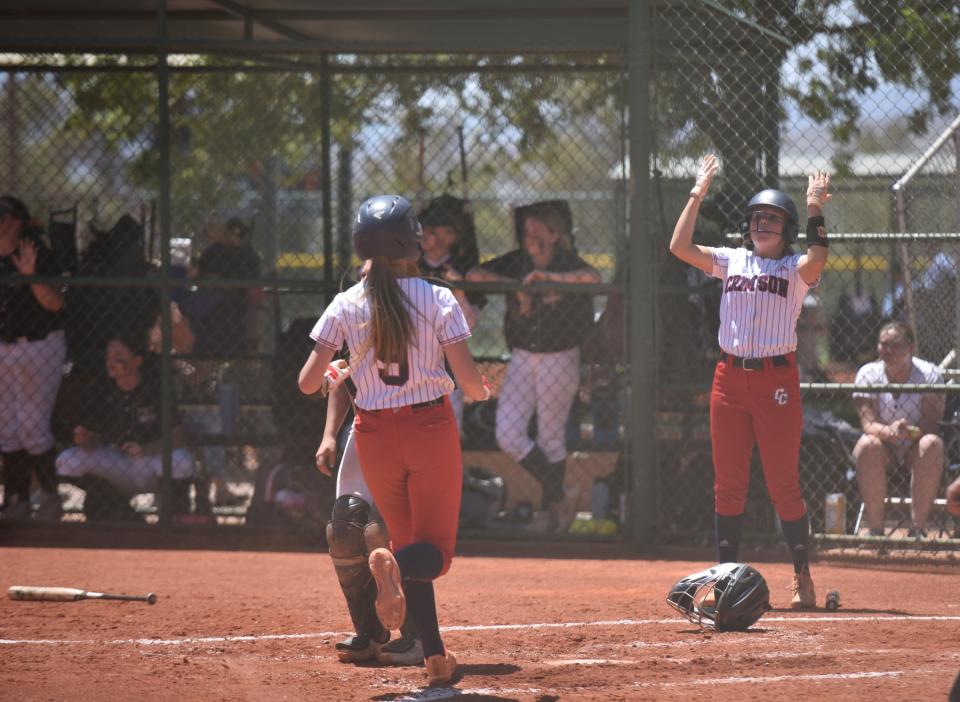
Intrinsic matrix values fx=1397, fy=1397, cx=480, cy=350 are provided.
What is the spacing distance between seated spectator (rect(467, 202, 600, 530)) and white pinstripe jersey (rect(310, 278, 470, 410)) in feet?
13.3

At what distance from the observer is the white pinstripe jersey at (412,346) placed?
4.65 metres

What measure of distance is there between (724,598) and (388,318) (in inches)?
79.8

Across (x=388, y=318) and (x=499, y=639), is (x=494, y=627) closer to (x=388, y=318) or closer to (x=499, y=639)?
(x=499, y=639)

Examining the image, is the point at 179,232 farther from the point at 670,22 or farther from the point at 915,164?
the point at 915,164

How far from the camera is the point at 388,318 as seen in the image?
4.59m

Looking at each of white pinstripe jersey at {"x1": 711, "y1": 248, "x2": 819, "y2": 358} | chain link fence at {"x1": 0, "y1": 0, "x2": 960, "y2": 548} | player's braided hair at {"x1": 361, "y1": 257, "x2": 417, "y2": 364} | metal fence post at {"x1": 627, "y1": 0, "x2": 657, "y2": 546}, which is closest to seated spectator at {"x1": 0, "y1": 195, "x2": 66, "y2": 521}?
chain link fence at {"x1": 0, "y1": 0, "x2": 960, "y2": 548}

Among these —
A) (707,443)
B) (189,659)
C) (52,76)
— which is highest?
(52,76)

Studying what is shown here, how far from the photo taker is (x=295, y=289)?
9781 millimetres

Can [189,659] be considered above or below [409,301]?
below

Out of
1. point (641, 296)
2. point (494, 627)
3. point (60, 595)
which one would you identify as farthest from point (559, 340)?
point (60, 595)

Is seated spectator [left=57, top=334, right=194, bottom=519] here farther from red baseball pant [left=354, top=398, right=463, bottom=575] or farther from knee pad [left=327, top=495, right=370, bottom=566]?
red baseball pant [left=354, top=398, right=463, bottom=575]

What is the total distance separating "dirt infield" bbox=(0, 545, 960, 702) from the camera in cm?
470

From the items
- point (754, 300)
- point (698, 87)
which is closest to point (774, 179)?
point (698, 87)

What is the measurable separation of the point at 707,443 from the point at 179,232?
6.66 m
